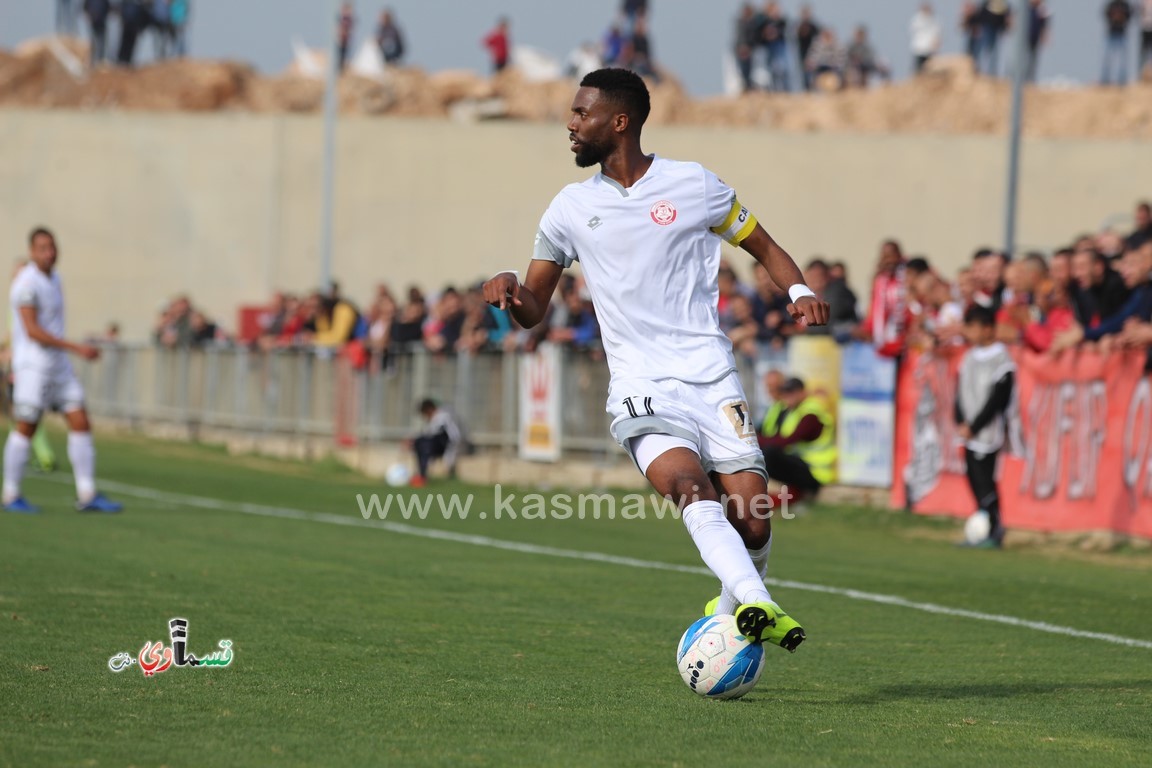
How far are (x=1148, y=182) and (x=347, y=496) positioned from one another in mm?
24053

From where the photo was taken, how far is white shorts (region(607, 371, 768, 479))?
6742 millimetres

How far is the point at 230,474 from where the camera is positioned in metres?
23.1

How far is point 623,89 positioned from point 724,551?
1889 millimetres

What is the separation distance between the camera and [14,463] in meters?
15.1

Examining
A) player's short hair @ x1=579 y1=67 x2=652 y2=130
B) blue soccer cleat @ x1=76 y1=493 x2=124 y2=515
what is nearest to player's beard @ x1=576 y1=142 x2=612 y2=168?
player's short hair @ x1=579 y1=67 x2=652 y2=130

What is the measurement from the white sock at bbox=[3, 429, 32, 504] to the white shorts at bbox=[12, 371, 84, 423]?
205 mm

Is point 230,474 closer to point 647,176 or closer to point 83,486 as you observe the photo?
point 83,486

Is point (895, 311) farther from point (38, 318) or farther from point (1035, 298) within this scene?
point (38, 318)

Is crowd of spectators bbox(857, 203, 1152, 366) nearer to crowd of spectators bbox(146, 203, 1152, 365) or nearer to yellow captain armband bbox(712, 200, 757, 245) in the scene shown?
crowd of spectators bbox(146, 203, 1152, 365)

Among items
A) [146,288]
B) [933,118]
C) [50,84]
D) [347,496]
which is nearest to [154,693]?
[347,496]

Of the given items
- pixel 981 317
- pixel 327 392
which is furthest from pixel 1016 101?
pixel 327 392

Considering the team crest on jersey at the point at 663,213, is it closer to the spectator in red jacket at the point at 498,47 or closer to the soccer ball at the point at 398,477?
the soccer ball at the point at 398,477

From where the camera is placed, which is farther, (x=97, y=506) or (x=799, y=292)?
(x=97, y=506)

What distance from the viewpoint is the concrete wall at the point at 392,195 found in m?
38.6
